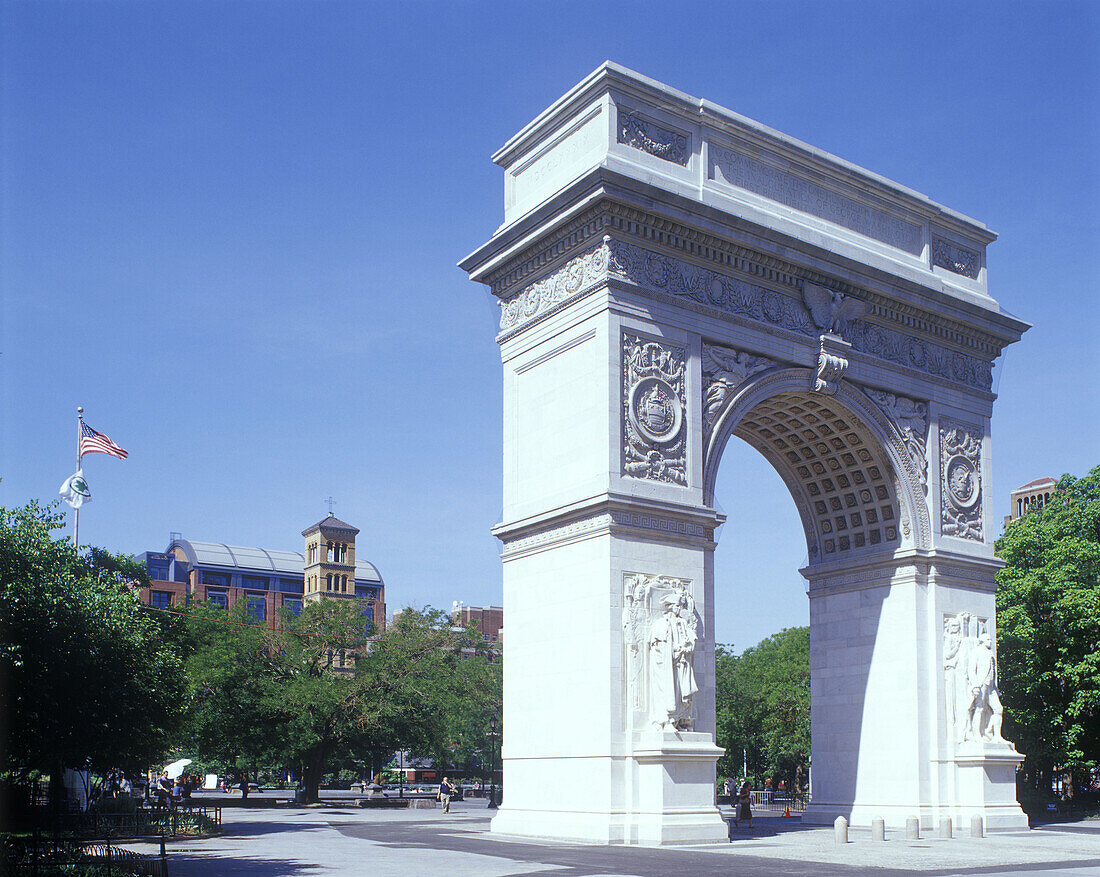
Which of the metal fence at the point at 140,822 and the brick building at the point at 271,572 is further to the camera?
the brick building at the point at 271,572

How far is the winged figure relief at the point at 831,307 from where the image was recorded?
110 feet

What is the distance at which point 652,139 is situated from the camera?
31094 millimetres

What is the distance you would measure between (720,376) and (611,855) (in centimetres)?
1314

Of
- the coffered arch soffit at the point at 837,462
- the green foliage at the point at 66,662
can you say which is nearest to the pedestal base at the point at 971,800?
the coffered arch soffit at the point at 837,462

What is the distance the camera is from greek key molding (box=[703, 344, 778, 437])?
102ft

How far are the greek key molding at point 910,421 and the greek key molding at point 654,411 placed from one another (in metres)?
7.66

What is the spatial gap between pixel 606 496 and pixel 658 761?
20.3 feet

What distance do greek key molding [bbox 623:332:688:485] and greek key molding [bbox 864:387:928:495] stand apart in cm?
766

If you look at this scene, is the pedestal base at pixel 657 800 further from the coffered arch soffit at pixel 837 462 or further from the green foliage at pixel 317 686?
the green foliage at pixel 317 686

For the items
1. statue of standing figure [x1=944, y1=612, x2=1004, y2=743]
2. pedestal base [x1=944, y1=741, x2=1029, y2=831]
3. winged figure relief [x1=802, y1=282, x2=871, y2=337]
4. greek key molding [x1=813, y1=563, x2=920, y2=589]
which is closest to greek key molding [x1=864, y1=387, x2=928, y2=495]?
winged figure relief [x1=802, y1=282, x2=871, y2=337]

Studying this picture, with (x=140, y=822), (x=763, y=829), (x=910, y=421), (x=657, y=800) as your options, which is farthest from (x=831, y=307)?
(x=140, y=822)

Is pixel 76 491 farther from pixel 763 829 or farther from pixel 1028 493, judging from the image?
pixel 1028 493

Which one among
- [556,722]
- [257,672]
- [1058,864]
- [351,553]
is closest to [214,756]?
[257,672]

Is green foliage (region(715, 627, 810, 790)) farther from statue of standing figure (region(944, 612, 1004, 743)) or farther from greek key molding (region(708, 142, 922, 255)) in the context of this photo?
greek key molding (region(708, 142, 922, 255))
